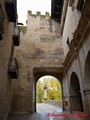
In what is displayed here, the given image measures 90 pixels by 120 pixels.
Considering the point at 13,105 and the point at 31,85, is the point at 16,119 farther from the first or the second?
the point at 31,85

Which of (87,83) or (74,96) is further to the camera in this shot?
(74,96)

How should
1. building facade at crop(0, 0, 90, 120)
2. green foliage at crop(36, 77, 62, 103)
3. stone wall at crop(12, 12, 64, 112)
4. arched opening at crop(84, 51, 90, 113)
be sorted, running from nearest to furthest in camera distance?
arched opening at crop(84, 51, 90, 113) < building facade at crop(0, 0, 90, 120) < stone wall at crop(12, 12, 64, 112) < green foliage at crop(36, 77, 62, 103)

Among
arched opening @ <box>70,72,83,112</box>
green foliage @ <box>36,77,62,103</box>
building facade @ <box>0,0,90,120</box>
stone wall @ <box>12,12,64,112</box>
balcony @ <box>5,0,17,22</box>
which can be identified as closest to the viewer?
balcony @ <box>5,0,17,22</box>

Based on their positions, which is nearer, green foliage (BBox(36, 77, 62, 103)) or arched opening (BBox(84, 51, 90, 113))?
arched opening (BBox(84, 51, 90, 113))

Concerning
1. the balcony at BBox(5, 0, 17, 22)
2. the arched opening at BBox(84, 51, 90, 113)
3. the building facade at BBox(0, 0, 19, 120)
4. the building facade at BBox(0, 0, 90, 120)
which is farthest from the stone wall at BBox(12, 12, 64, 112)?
the balcony at BBox(5, 0, 17, 22)

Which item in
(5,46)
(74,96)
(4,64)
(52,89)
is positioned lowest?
(74,96)

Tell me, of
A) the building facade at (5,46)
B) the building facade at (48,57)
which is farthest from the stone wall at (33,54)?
the building facade at (5,46)

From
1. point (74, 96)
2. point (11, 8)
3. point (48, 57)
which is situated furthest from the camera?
point (48, 57)

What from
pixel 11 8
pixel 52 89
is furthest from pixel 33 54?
pixel 52 89

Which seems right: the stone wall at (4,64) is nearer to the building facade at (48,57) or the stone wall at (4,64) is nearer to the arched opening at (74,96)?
the building facade at (48,57)

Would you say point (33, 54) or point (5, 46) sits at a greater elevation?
point (33, 54)

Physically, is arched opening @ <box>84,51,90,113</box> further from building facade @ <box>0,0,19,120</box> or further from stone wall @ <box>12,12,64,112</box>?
stone wall @ <box>12,12,64,112</box>

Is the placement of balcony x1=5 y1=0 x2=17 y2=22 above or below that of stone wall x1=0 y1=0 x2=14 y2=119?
above

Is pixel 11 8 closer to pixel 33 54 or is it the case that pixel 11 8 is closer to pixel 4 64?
pixel 4 64
